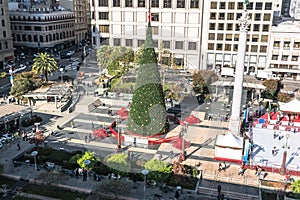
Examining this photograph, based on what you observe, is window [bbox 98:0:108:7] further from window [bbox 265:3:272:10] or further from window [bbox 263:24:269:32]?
window [bbox 263:24:269:32]

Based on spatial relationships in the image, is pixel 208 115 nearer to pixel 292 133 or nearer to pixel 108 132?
pixel 292 133

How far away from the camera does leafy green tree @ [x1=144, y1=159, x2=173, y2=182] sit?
35.2 meters

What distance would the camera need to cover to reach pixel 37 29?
105125 mm

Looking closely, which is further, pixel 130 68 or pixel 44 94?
pixel 130 68

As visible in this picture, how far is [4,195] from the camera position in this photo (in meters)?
33.9

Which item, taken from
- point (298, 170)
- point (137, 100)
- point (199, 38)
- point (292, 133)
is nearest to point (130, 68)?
point (199, 38)

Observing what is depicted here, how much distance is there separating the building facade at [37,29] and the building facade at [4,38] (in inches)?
659

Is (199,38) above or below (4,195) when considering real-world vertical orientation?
above

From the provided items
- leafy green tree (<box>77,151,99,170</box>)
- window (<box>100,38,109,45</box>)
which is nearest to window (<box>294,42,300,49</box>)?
window (<box>100,38,109,45</box>)

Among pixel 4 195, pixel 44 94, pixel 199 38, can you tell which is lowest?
pixel 4 195

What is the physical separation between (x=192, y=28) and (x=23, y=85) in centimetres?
4490

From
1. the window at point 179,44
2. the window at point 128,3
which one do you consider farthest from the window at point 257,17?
the window at point 128,3

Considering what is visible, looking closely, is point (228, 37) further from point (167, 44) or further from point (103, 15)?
point (103, 15)

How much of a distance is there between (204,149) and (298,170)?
11.5 m
